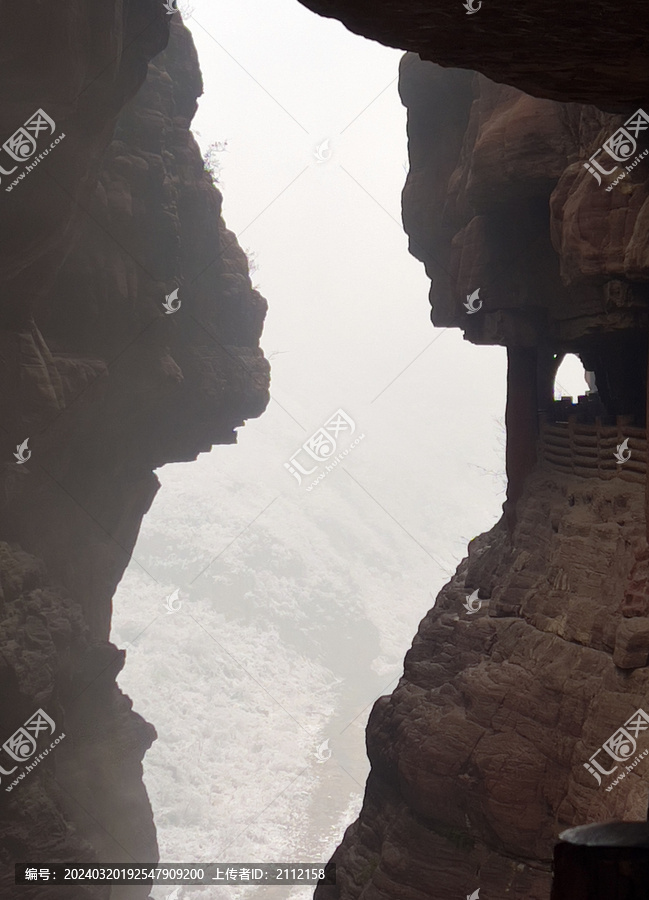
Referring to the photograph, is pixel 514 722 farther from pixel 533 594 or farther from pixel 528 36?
pixel 528 36

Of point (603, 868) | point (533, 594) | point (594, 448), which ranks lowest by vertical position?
point (603, 868)

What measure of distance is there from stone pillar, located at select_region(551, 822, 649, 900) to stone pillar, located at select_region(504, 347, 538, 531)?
12.3 meters

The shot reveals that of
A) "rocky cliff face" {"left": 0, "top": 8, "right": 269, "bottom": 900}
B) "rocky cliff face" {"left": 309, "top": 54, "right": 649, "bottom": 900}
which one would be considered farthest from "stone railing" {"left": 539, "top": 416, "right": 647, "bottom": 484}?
"rocky cliff face" {"left": 0, "top": 8, "right": 269, "bottom": 900}

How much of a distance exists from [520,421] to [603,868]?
504 inches

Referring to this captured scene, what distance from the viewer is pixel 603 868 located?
2.04m

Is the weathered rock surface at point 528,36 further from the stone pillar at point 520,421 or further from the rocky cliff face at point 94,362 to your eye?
the rocky cliff face at point 94,362

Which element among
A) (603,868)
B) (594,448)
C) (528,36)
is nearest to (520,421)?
(594,448)

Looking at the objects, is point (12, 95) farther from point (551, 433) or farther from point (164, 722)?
point (164, 722)

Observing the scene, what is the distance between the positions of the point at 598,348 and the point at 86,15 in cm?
1083

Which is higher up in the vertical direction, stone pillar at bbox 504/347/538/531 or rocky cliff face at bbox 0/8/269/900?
stone pillar at bbox 504/347/538/531

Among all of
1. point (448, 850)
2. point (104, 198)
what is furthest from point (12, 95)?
point (448, 850)

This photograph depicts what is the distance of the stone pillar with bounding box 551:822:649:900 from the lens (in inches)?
79.4

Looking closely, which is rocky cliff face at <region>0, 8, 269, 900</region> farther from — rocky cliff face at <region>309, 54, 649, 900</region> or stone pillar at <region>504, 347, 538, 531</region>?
stone pillar at <region>504, 347, 538, 531</region>

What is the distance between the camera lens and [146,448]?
24.0 metres
